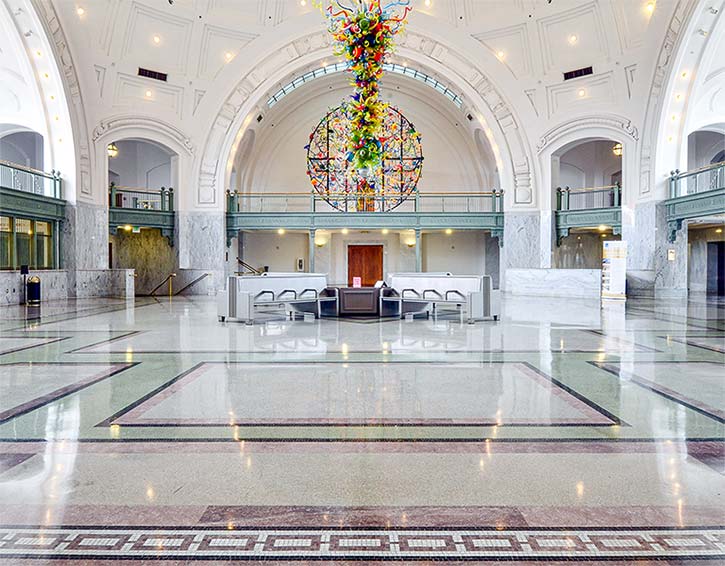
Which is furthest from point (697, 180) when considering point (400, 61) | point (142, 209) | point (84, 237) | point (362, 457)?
point (84, 237)

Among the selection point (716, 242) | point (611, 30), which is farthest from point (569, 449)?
point (716, 242)


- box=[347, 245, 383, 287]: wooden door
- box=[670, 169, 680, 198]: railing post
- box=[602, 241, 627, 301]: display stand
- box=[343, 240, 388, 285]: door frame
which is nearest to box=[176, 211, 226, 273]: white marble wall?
box=[343, 240, 388, 285]: door frame

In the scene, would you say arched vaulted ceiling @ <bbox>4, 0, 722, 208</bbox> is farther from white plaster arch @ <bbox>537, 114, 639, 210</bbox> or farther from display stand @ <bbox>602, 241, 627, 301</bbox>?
display stand @ <bbox>602, 241, 627, 301</bbox>

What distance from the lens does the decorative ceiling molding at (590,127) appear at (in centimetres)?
1912

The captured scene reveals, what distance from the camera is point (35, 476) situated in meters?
2.55

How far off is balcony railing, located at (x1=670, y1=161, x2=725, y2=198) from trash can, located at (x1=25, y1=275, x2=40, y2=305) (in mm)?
21453

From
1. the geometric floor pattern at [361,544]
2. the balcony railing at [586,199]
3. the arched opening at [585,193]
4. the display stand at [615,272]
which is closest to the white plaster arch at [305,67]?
the balcony railing at [586,199]

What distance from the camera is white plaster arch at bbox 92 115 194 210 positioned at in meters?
19.4

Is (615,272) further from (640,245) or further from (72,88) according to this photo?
(72,88)

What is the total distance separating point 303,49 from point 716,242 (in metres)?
20.1

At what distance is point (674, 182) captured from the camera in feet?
58.7

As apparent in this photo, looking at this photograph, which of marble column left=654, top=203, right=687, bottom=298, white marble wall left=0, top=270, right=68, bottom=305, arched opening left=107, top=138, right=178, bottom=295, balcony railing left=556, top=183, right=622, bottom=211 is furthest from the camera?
balcony railing left=556, top=183, right=622, bottom=211

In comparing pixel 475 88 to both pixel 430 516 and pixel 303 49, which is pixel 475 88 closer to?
pixel 303 49

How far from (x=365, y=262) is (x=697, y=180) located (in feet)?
50.0
